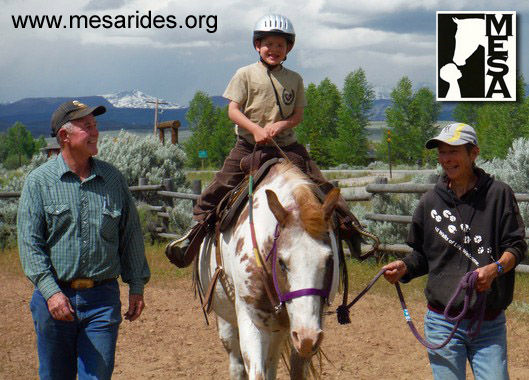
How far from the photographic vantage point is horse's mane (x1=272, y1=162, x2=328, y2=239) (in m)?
3.45

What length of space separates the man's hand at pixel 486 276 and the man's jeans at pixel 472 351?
0.66 feet

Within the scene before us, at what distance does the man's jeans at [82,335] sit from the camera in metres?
3.50

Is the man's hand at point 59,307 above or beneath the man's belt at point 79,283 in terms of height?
beneath

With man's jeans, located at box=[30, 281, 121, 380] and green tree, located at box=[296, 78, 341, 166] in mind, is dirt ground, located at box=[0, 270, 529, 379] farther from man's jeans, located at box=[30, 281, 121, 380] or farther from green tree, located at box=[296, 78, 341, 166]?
green tree, located at box=[296, 78, 341, 166]

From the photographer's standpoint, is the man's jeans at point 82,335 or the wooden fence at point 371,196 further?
the wooden fence at point 371,196

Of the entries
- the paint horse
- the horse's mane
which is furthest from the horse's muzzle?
the horse's mane

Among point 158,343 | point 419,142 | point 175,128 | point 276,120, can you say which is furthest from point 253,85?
point 419,142

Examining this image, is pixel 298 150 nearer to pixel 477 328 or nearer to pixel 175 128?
pixel 477 328

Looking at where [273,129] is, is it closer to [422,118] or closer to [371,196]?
[371,196]

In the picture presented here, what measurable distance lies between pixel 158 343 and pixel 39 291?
12.5 ft

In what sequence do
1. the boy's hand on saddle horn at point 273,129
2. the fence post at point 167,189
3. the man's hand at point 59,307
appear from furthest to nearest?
1. the fence post at point 167,189
2. the boy's hand on saddle horn at point 273,129
3. the man's hand at point 59,307

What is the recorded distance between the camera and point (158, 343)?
7.19 m

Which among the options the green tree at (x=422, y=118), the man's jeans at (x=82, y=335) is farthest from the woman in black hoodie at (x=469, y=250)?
the green tree at (x=422, y=118)

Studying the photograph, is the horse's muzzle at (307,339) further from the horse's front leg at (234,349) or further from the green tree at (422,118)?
the green tree at (422,118)
